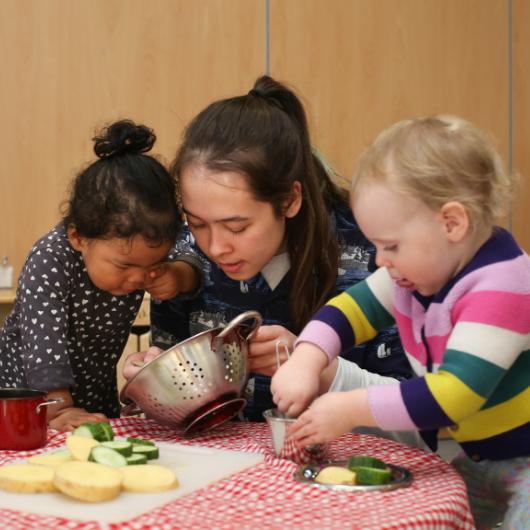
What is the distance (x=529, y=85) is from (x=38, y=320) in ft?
10.5

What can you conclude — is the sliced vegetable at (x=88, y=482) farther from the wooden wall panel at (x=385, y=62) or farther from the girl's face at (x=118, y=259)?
the wooden wall panel at (x=385, y=62)

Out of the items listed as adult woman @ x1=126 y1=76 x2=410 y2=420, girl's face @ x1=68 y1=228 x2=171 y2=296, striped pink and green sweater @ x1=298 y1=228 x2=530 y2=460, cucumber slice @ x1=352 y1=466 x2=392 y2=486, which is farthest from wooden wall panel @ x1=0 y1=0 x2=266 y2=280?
cucumber slice @ x1=352 y1=466 x2=392 y2=486

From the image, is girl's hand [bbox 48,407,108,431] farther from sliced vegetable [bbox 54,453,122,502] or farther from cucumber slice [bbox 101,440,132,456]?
sliced vegetable [bbox 54,453,122,502]

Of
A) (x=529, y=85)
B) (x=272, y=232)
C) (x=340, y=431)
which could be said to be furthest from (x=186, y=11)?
(x=340, y=431)

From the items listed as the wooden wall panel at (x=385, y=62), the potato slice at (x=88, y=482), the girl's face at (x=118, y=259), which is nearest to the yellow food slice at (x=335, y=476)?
the potato slice at (x=88, y=482)

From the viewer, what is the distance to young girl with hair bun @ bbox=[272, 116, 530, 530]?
955 millimetres

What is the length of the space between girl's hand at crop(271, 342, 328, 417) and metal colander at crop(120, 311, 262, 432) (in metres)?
0.09

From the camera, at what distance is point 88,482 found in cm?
86

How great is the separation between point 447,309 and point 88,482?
46 cm

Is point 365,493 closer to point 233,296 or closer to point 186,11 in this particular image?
point 233,296

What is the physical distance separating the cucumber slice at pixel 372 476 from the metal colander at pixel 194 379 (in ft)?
0.91

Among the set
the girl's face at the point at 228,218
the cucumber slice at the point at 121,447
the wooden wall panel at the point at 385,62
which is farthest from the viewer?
the wooden wall panel at the point at 385,62

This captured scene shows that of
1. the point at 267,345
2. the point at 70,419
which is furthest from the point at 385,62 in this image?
the point at 70,419

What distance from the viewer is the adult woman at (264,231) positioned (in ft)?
4.41
